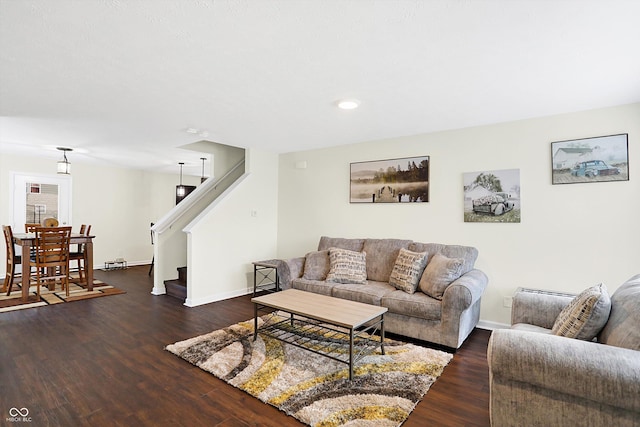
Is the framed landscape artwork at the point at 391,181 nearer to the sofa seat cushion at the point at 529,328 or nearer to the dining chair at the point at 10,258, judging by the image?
the sofa seat cushion at the point at 529,328

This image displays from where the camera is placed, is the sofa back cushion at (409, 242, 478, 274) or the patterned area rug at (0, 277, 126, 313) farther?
the patterned area rug at (0, 277, 126, 313)

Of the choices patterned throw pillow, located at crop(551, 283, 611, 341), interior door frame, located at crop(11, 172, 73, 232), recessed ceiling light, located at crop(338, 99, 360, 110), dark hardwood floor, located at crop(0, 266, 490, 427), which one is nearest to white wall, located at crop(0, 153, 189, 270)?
interior door frame, located at crop(11, 172, 73, 232)

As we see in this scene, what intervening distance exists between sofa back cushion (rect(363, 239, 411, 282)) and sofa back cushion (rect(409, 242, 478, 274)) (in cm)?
25

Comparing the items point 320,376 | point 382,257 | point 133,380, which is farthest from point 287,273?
point 133,380

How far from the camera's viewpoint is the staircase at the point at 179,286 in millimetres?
4522

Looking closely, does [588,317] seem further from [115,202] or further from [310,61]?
[115,202]

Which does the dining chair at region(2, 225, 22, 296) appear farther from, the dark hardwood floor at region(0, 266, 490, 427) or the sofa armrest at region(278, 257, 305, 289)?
the sofa armrest at region(278, 257, 305, 289)

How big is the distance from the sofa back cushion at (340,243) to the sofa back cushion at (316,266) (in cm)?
30

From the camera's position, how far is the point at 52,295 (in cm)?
473

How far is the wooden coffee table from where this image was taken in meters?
2.42

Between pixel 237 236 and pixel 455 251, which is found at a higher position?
pixel 237 236

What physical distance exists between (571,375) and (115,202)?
27.3 feet

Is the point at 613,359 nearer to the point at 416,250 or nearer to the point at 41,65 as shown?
the point at 416,250

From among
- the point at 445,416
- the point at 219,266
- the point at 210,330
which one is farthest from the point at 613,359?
the point at 219,266
